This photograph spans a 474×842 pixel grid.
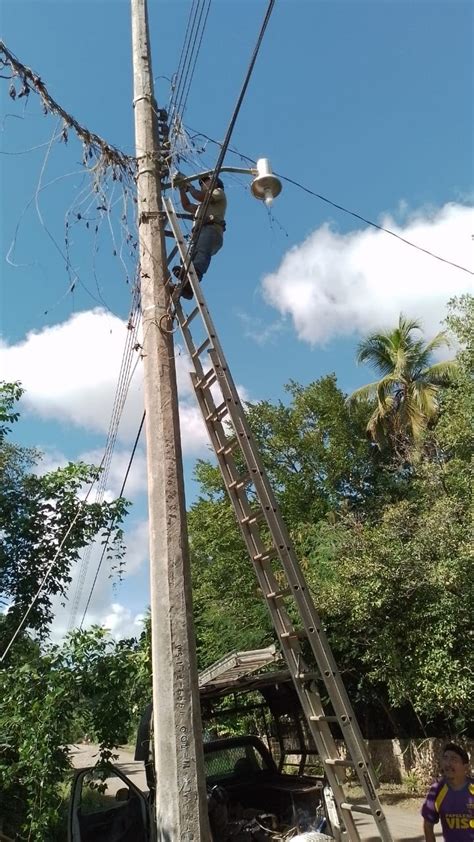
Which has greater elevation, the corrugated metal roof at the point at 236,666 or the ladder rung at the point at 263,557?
the ladder rung at the point at 263,557

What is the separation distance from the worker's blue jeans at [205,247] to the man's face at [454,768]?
14.4ft

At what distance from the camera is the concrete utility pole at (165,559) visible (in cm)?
379

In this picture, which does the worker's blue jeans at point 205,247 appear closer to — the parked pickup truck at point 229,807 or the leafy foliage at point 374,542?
the parked pickup truck at point 229,807

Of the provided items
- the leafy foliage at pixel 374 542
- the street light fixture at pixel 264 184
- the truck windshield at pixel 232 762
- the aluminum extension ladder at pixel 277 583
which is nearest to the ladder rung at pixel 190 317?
the aluminum extension ladder at pixel 277 583

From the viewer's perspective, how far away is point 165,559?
14.1 ft

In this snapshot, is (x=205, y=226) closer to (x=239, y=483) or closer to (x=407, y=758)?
(x=239, y=483)

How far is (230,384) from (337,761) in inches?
107

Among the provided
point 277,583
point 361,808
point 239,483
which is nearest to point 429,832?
point 361,808

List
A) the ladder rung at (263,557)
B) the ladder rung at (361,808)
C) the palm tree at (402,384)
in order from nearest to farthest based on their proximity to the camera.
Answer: the ladder rung at (361,808), the ladder rung at (263,557), the palm tree at (402,384)

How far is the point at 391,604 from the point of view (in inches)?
472

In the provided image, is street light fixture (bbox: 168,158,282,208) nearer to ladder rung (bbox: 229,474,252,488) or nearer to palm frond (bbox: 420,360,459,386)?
ladder rung (bbox: 229,474,252,488)

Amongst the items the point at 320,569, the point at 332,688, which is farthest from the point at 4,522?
the point at 320,569

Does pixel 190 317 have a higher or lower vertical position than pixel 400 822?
higher

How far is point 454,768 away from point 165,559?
230 cm
